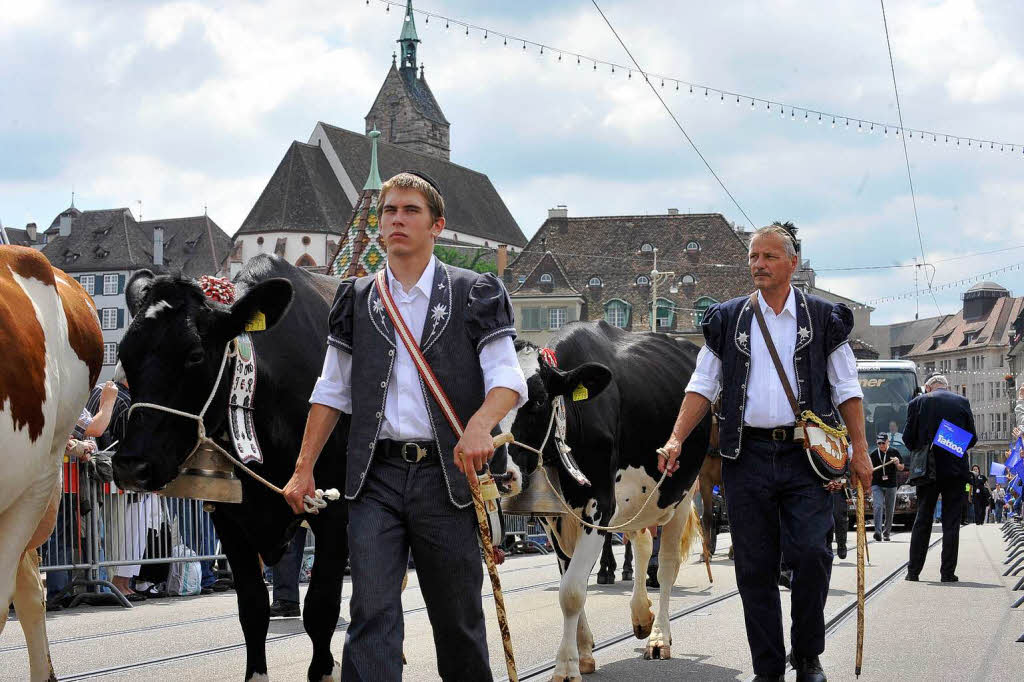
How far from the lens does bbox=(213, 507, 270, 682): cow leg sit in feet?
20.7

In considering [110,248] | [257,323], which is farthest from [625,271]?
[257,323]

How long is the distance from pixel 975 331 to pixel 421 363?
394ft

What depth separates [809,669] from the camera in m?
6.42

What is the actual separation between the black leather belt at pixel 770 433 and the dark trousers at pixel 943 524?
309 inches

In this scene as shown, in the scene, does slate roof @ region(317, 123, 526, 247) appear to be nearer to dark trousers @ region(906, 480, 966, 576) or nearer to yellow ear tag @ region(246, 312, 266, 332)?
dark trousers @ region(906, 480, 966, 576)

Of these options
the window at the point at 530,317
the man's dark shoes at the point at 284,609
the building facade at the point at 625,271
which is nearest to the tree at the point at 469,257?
the building facade at the point at 625,271

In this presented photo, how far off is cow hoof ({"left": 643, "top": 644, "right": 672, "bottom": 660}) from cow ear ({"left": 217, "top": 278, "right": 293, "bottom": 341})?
3534 mm

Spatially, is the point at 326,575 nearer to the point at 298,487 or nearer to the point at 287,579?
the point at 298,487

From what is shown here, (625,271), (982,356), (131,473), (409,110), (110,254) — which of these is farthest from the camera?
(409,110)

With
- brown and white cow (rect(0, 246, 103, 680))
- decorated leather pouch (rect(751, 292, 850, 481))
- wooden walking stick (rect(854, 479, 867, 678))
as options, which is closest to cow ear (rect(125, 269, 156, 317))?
brown and white cow (rect(0, 246, 103, 680))

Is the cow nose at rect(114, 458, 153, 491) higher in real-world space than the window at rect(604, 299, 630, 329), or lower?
lower

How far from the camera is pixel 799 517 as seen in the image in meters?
6.43

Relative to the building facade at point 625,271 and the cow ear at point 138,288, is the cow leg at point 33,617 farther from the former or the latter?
the building facade at point 625,271

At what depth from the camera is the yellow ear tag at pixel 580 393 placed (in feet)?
25.5
